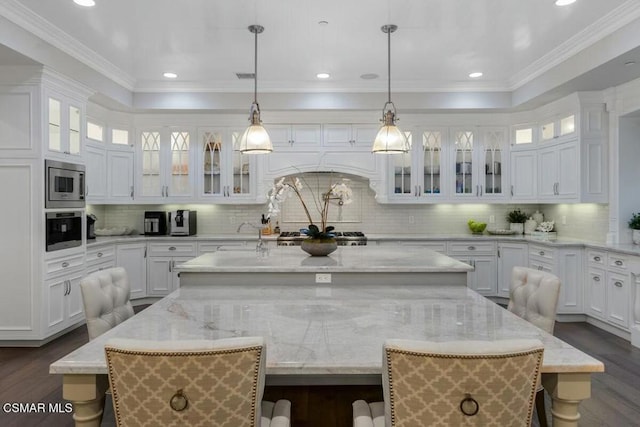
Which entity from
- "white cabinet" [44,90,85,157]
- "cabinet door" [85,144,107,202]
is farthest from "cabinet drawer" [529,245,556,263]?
"cabinet door" [85,144,107,202]

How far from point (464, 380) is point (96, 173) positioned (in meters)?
5.14

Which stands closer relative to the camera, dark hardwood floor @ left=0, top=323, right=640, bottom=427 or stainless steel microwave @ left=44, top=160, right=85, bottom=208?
dark hardwood floor @ left=0, top=323, right=640, bottom=427

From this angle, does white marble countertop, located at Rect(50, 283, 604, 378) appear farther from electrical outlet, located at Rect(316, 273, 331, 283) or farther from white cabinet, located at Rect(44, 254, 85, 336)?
white cabinet, located at Rect(44, 254, 85, 336)

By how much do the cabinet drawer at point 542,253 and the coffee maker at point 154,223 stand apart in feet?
15.6

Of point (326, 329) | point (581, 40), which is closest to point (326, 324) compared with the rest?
point (326, 329)

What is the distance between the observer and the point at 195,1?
3.16 m

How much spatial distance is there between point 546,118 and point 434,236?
1.98 metres

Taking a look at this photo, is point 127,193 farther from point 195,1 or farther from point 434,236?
point 434,236

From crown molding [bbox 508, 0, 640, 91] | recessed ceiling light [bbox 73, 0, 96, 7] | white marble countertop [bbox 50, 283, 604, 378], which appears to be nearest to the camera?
white marble countertop [bbox 50, 283, 604, 378]

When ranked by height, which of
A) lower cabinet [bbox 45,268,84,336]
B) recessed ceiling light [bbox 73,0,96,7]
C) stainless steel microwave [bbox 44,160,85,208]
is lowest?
lower cabinet [bbox 45,268,84,336]

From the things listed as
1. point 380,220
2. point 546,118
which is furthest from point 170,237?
point 546,118

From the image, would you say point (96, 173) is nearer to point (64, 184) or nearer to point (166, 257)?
point (64, 184)

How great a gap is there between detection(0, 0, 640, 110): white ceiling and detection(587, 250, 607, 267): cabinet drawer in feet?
5.67

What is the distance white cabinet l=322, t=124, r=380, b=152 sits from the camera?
5.61 m
